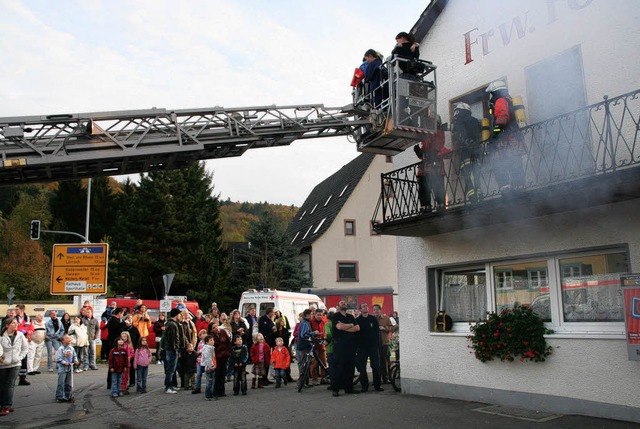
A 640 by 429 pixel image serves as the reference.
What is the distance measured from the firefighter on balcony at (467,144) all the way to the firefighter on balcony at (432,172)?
26 centimetres

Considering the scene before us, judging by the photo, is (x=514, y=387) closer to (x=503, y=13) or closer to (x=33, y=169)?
(x=503, y=13)

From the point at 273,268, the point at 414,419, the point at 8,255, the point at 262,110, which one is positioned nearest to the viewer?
the point at 414,419

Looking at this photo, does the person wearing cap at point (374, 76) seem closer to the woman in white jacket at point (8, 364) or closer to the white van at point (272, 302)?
the woman in white jacket at point (8, 364)

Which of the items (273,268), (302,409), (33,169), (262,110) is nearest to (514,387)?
(302,409)

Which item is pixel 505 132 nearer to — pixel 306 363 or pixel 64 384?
pixel 306 363

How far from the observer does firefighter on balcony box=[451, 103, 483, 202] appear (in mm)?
9367

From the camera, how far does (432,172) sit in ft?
33.4

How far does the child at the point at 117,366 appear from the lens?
38.7 ft

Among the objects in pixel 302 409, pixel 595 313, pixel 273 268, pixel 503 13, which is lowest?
pixel 302 409

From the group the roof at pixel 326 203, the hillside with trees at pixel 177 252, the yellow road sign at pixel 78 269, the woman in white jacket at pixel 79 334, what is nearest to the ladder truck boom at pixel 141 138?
the woman in white jacket at pixel 79 334

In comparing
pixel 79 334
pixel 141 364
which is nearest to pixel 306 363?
pixel 141 364

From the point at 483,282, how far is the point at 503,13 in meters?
4.81

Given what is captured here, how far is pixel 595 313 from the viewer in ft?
27.2

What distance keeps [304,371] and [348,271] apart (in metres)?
21.5
